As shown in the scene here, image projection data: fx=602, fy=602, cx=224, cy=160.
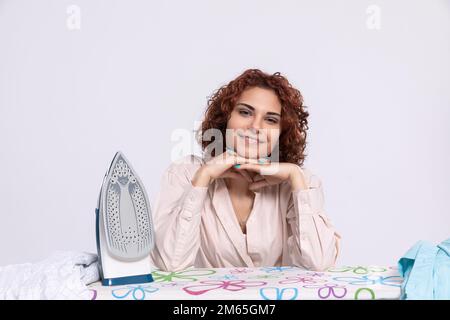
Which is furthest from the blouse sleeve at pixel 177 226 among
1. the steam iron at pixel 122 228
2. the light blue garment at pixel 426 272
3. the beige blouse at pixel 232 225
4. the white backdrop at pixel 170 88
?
the white backdrop at pixel 170 88

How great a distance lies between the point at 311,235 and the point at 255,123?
37cm

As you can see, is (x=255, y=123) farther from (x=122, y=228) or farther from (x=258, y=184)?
(x=122, y=228)

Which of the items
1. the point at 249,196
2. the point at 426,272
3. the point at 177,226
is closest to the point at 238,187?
the point at 249,196

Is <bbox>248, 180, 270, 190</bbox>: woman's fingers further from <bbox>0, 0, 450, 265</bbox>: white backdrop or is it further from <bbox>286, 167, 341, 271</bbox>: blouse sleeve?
<bbox>0, 0, 450, 265</bbox>: white backdrop

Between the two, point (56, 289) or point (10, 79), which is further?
point (10, 79)

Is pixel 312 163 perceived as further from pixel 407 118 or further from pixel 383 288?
pixel 383 288

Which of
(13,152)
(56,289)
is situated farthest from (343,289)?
(13,152)

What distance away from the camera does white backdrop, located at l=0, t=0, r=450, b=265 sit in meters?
2.66

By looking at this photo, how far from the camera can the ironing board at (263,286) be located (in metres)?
1.13

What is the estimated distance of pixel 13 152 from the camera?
106 inches

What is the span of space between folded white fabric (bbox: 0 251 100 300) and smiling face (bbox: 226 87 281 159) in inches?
23.8

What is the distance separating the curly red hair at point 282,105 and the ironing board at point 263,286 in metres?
0.60

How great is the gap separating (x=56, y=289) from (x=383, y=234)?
2.00m
